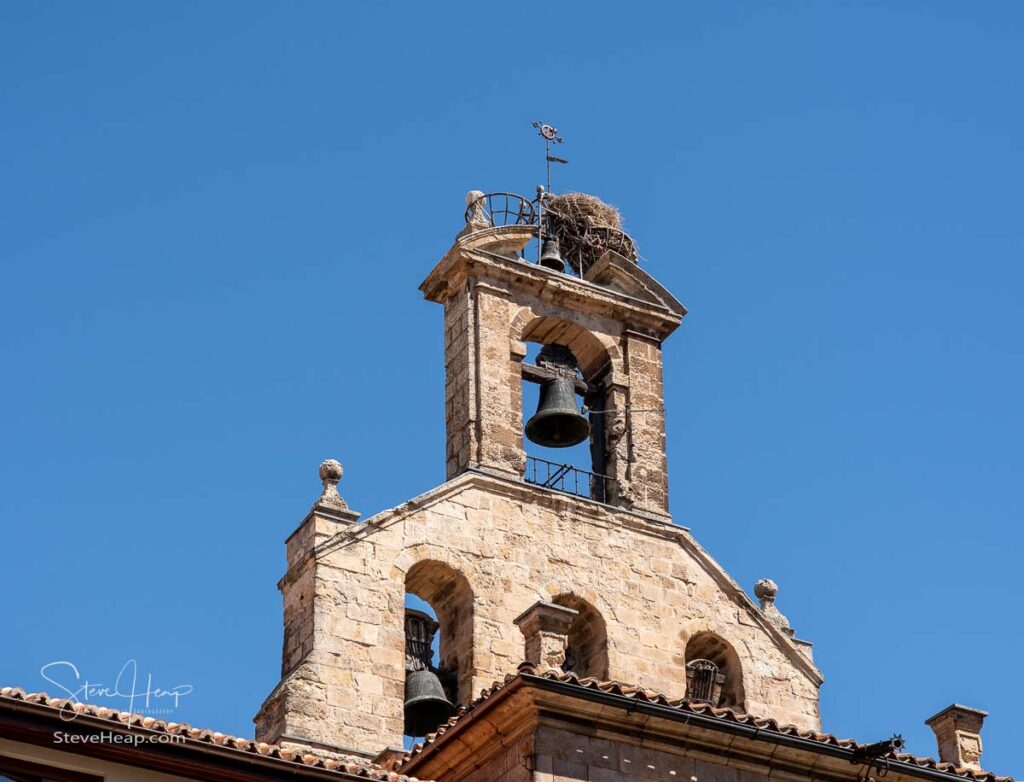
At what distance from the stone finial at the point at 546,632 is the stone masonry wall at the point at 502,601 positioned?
4219 mm

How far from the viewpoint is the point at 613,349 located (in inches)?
1218

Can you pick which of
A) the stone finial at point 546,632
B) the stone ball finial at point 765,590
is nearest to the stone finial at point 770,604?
the stone ball finial at point 765,590

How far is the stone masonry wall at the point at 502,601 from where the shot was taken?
26.6 metres

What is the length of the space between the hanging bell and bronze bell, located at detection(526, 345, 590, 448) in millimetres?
1558

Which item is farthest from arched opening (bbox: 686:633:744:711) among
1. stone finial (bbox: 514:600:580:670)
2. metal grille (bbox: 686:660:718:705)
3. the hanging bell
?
stone finial (bbox: 514:600:580:670)

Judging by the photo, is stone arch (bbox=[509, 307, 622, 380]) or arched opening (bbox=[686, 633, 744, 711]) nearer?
arched opening (bbox=[686, 633, 744, 711])

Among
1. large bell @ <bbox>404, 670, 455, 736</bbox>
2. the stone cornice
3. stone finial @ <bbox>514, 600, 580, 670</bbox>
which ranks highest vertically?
the stone cornice

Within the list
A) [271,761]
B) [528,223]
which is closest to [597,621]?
[528,223]

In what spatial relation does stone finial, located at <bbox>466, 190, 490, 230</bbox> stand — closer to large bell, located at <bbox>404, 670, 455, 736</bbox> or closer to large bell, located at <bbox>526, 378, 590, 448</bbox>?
large bell, located at <bbox>526, 378, 590, 448</bbox>

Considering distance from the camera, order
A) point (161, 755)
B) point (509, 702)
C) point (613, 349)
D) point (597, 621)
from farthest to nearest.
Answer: point (613, 349), point (597, 621), point (509, 702), point (161, 755)

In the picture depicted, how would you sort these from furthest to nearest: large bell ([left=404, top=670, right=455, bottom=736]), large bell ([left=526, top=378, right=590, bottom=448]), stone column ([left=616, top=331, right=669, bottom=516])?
stone column ([left=616, top=331, right=669, bottom=516])
large bell ([left=526, top=378, right=590, bottom=448])
large bell ([left=404, top=670, right=455, bottom=736])

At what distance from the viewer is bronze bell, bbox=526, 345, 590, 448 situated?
1172 inches

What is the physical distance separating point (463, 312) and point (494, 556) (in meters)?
3.31

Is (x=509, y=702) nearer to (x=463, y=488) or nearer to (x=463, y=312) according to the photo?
(x=463, y=488)
